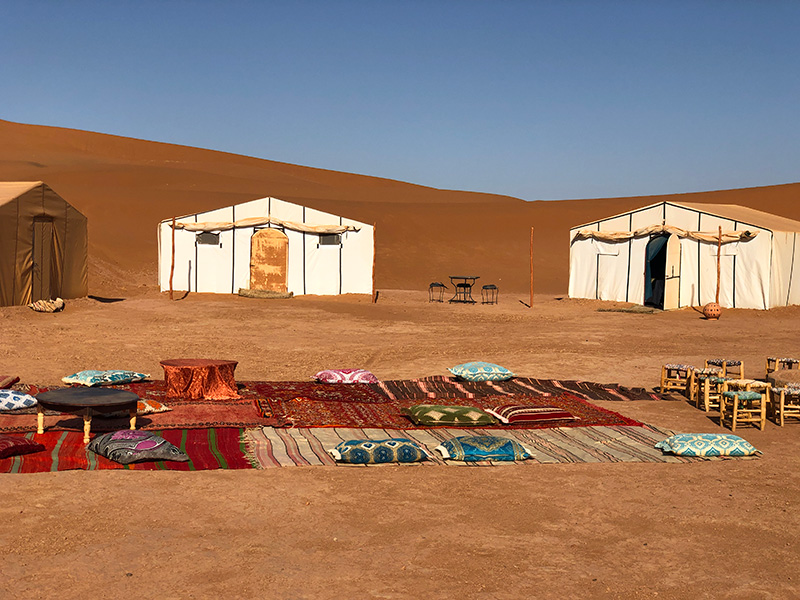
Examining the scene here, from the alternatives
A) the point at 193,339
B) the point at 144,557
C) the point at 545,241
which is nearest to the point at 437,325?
the point at 193,339

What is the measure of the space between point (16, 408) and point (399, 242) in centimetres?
3785

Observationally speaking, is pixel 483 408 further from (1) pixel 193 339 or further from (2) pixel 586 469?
(1) pixel 193 339

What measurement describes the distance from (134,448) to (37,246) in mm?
13486

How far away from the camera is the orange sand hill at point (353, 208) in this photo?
129 feet

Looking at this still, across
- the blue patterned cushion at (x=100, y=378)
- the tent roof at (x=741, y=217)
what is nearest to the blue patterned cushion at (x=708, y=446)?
the blue patterned cushion at (x=100, y=378)

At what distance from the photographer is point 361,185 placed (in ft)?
274

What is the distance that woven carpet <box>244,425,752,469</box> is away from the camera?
263 inches

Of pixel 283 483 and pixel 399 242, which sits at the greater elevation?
pixel 399 242

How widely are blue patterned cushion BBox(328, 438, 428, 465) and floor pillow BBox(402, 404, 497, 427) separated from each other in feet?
3.99

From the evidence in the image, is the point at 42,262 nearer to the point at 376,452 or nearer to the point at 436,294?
the point at 376,452

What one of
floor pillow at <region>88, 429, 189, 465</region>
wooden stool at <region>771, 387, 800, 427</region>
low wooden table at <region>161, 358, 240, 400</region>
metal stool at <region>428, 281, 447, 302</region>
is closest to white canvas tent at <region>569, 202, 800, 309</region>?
metal stool at <region>428, 281, 447, 302</region>

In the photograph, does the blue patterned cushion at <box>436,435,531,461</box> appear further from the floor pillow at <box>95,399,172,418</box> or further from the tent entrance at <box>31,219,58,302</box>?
the tent entrance at <box>31,219,58,302</box>

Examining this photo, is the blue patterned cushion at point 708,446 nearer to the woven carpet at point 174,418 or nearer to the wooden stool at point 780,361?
the wooden stool at point 780,361

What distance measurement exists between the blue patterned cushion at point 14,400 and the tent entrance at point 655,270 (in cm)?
1740
